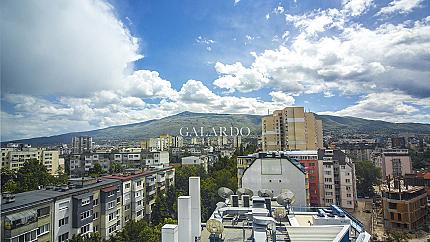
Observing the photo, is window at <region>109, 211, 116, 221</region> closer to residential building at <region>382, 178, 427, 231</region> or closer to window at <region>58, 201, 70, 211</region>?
window at <region>58, 201, 70, 211</region>

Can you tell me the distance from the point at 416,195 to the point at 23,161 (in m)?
10.6

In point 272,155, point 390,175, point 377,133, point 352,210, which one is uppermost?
point 377,133

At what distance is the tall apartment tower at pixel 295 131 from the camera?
12445 millimetres

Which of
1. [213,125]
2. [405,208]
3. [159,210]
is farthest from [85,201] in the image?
[213,125]

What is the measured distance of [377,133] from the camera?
6680mm

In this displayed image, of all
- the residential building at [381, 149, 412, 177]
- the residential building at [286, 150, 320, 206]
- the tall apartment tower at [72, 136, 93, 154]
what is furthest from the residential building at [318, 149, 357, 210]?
the tall apartment tower at [72, 136, 93, 154]

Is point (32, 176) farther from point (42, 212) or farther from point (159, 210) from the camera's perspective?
point (42, 212)

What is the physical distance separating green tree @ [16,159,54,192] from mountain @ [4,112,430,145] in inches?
34.9

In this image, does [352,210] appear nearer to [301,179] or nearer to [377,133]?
[377,133]

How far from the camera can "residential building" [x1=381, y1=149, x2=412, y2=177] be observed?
232 inches

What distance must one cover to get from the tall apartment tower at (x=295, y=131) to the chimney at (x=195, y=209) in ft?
33.3

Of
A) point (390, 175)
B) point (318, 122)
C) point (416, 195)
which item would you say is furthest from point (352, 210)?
point (318, 122)

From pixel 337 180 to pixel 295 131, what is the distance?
4.60 m

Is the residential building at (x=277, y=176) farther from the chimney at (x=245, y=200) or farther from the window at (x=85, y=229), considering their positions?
the window at (x=85, y=229)
